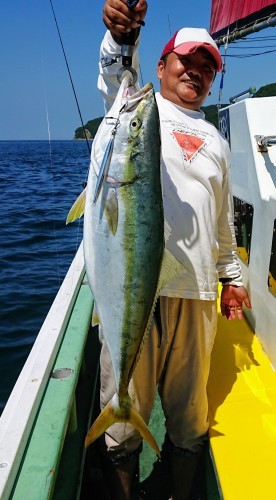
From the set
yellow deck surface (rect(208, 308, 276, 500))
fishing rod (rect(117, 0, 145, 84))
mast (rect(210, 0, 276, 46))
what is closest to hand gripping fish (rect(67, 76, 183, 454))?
fishing rod (rect(117, 0, 145, 84))

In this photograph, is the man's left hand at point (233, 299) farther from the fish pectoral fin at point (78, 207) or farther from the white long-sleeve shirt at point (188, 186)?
the fish pectoral fin at point (78, 207)

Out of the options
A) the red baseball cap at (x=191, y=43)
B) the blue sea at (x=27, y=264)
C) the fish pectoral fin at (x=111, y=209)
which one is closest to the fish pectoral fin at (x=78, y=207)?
the fish pectoral fin at (x=111, y=209)

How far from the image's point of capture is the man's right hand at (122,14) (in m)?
1.88

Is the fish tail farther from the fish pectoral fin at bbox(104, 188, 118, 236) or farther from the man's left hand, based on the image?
the man's left hand

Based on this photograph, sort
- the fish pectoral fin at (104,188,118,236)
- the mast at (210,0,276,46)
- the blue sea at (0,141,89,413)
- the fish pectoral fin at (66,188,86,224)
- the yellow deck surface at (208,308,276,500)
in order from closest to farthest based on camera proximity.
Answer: the fish pectoral fin at (104,188,118,236)
the fish pectoral fin at (66,188,86,224)
the yellow deck surface at (208,308,276,500)
the blue sea at (0,141,89,413)
the mast at (210,0,276,46)

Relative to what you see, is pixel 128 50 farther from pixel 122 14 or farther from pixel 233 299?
pixel 233 299

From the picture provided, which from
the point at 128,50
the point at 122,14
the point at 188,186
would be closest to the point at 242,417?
the point at 188,186

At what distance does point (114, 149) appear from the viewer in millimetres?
1791

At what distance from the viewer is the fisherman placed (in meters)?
2.28

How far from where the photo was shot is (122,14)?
190 cm

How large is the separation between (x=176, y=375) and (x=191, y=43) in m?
1.76

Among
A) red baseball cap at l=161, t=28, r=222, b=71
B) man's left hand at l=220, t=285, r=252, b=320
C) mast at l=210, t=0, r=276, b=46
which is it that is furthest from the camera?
mast at l=210, t=0, r=276, b=46

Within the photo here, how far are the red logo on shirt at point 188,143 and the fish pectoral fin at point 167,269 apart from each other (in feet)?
1.94

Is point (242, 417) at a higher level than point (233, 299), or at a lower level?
lower
